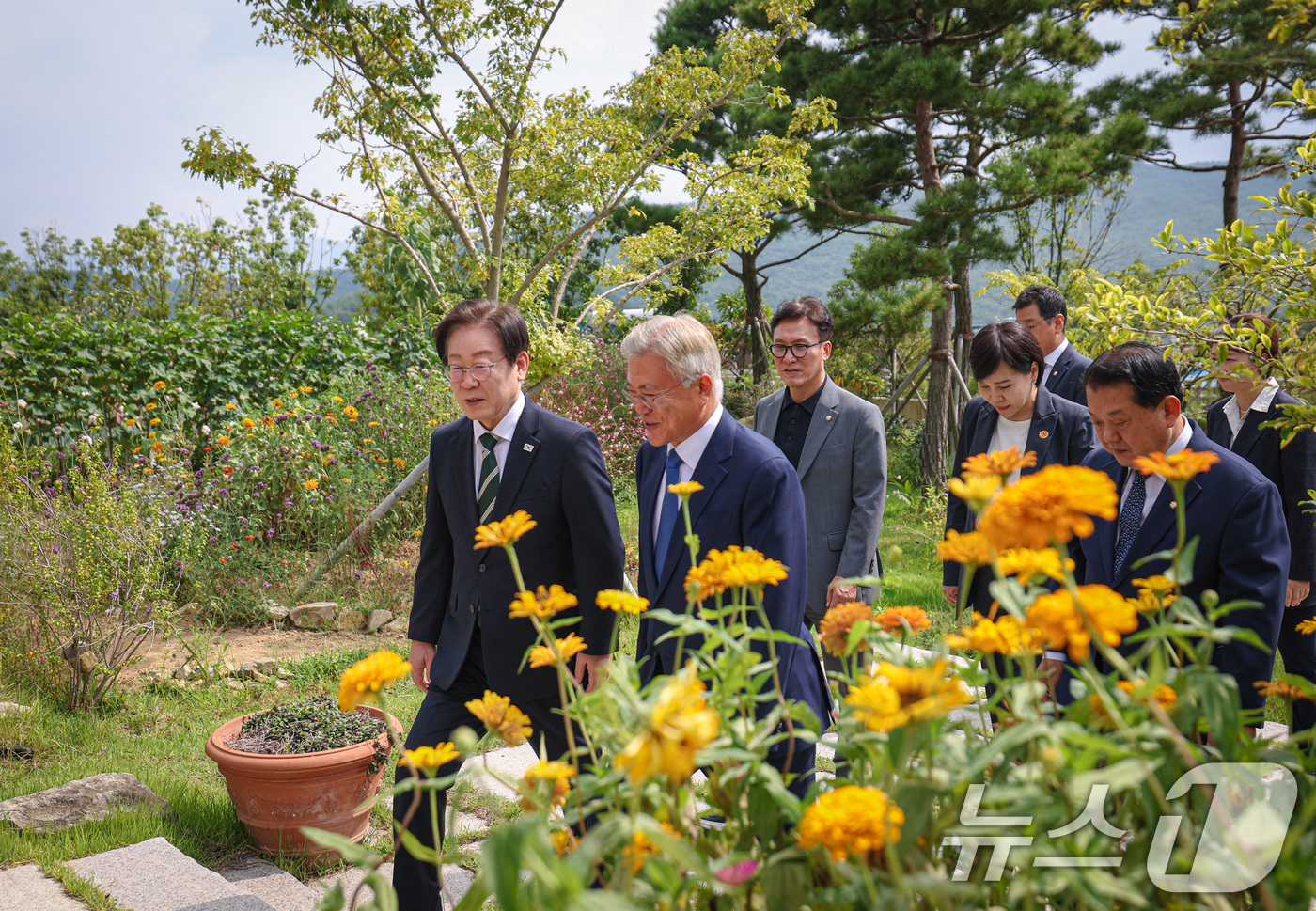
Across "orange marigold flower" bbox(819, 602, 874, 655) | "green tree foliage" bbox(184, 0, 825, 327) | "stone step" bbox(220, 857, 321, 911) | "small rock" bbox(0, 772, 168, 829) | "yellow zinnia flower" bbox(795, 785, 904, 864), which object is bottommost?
"stone step" bbox(220, 857, 321, 911)

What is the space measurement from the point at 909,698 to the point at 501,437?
1.82m

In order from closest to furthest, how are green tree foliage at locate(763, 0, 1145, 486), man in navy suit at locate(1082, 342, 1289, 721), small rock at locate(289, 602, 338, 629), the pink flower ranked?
the pink flower < man in navy suit at locate(1082, 342, 1289, 721) < small rock at locate(289, 602, 338, 629) < green tree foliage at locate(763, 0, 1145, 486)

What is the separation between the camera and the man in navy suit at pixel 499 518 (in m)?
2.13

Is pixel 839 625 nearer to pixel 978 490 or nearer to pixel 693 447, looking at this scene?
pixel 978 490

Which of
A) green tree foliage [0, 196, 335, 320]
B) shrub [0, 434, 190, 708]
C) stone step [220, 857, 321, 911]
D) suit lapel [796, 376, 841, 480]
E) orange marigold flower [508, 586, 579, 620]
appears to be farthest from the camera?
green tree foliage [0, 196, 335, 320]

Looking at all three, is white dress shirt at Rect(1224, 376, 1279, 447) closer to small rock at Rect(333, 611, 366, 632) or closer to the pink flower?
the pink flower

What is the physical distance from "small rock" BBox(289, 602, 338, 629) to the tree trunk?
1075 centimetres

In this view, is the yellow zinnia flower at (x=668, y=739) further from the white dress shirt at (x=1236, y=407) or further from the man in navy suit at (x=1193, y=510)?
the white dress shirt at (x=1236, y=407)

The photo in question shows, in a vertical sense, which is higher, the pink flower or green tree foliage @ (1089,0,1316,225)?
green tree foliage @ (1089,0,1316,225)

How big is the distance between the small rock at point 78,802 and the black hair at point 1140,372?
10.8 ft

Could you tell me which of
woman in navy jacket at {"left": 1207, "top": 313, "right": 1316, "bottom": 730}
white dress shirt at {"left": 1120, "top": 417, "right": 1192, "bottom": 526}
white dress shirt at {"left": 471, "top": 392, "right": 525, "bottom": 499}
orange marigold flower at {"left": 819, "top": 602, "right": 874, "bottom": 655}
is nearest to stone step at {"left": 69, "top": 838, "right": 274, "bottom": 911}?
white dress shirt at {"left": 471, "top": 392, "right": 525, "bottom": 499}

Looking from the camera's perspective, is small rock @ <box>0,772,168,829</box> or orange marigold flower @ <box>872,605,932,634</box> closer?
orange marigold flower @ <box>872,605,932,634</box>

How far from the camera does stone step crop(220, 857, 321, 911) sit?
8.05ft

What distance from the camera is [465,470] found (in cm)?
232
